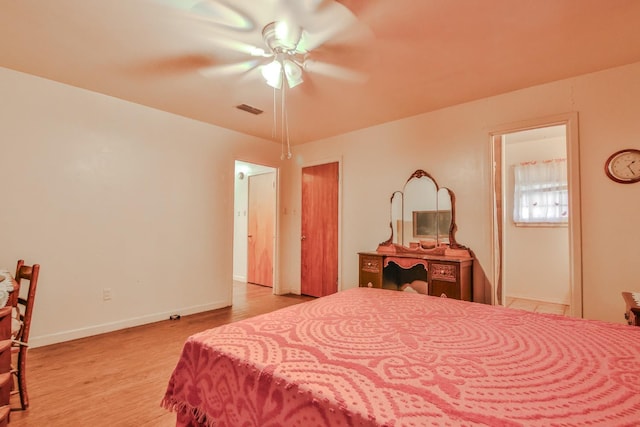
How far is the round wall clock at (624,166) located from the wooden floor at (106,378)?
3698mm

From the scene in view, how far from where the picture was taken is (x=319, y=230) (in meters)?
4.64

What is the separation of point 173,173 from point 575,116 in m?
4.13

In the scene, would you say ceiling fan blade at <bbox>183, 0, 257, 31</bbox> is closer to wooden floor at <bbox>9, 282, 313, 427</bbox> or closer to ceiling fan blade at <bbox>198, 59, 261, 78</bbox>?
ceiling fan blade at <bbox>198, 59, 261, 78</bbox>

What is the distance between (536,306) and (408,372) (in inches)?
173

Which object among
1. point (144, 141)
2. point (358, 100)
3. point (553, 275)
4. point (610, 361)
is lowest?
point (553, 275)

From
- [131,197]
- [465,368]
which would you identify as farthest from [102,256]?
[465,368]

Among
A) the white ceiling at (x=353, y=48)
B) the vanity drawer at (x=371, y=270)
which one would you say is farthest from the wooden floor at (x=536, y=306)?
the white ceiling at (x=353, y=48)

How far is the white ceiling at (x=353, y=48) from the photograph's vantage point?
1862 millimetres

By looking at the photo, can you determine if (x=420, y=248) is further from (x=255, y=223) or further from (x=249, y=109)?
(x=255, y=223)

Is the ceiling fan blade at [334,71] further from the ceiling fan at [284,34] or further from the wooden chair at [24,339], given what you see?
the wooden chair at [24,339]

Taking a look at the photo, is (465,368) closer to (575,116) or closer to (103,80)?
(575,116)

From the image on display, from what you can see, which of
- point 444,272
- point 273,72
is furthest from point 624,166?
point 273,72

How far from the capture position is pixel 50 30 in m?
2.08

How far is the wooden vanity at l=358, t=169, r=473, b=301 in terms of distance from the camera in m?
3.11
